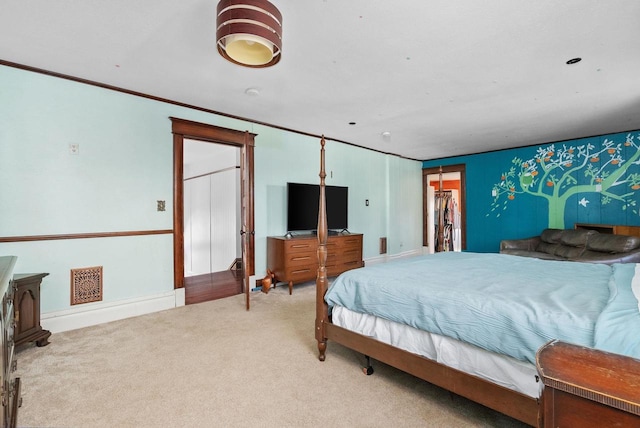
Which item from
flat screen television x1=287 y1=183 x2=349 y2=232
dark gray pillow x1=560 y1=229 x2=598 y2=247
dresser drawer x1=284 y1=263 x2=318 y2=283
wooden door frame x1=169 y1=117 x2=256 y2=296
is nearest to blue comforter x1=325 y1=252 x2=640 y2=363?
wooden door frame x1=169 y1=117 x2=256 y2=296

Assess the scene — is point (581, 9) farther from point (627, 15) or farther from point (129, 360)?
point (129, 360)

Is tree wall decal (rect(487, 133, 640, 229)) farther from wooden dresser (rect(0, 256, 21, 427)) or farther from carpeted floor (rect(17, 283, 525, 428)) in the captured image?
wooden dresser (rect(0, 256, 21, 427))

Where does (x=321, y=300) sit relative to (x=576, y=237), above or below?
below

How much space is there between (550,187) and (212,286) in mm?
6201

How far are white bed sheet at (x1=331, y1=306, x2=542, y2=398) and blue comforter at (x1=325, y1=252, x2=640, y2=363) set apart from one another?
6 cm

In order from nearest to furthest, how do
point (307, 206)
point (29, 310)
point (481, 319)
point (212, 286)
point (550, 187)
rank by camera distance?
point (481, 319) < point (29, 310) < point (212, 286) < point (307, 206) < point (550, 187)

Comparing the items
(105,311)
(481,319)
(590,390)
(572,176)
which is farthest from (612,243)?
(105,311)

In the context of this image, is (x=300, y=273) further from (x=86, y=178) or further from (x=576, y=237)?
(x=576, y=237)

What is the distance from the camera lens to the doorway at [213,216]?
17.6ft

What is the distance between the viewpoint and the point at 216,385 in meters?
2.12

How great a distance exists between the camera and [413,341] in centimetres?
193

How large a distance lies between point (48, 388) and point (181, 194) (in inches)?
89.5

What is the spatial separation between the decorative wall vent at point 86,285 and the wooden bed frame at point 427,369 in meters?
2.42

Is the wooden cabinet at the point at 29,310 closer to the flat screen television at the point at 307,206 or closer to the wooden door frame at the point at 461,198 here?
the flat screen television at the point at 307,206
